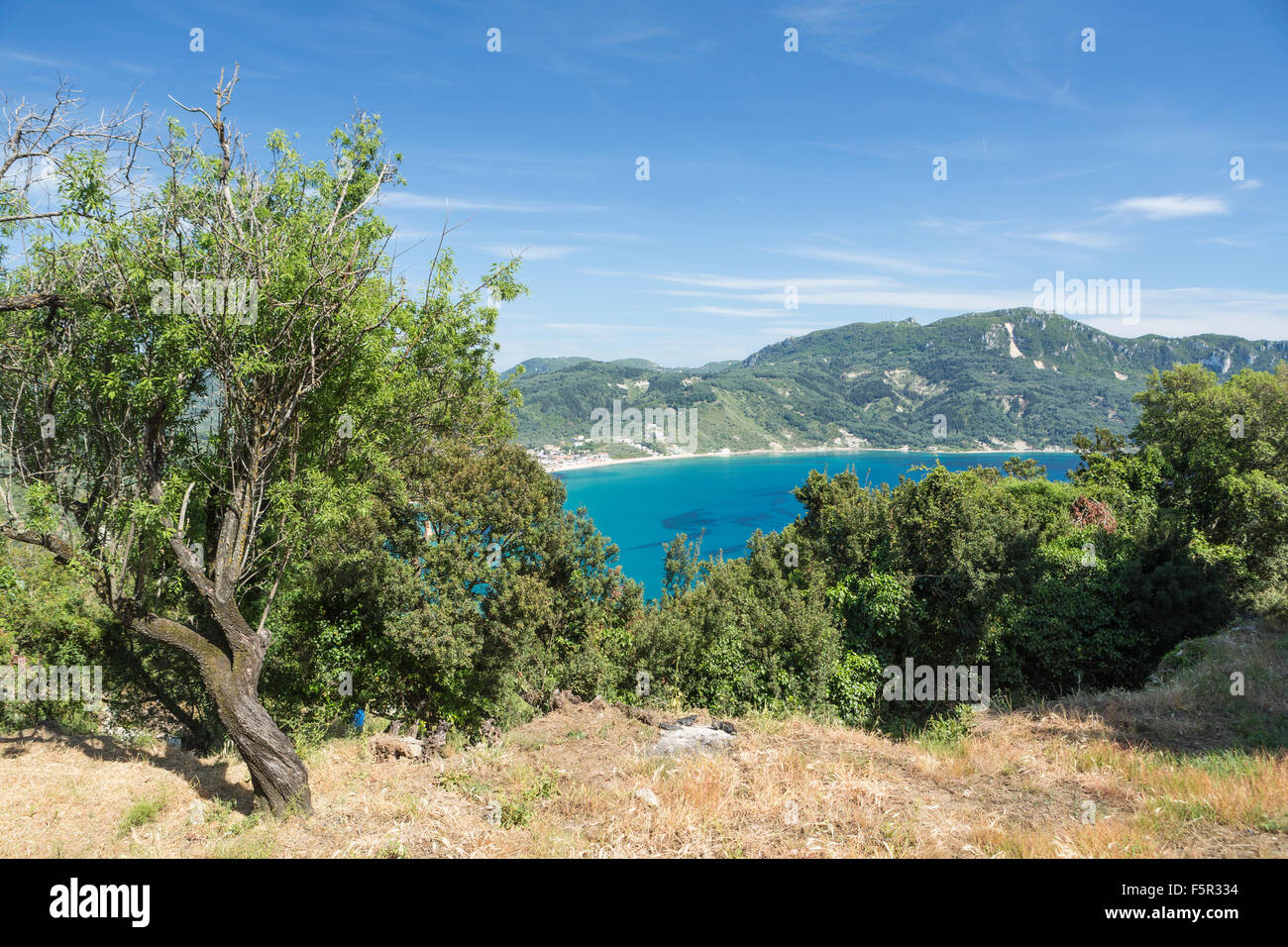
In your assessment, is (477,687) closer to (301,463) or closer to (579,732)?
(579,732)

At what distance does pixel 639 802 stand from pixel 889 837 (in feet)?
8.41

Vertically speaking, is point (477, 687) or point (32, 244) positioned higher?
point (32, 244)

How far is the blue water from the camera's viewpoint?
3826 inches

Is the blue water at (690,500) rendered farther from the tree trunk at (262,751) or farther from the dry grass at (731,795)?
the tree trunk at (262,751)

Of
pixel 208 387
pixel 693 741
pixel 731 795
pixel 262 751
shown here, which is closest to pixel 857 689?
pixel 693 741

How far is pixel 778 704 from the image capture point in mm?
13367

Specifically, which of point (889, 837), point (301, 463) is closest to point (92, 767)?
point (301, 463)

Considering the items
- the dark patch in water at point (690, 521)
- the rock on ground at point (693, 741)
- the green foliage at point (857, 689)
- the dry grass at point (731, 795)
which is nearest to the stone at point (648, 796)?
the dry grass at point (731, 795)

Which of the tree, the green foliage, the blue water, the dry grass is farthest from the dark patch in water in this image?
the tree

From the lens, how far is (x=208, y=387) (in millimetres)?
8320

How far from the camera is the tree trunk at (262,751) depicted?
7324 mm

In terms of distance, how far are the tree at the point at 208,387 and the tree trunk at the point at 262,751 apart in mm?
21

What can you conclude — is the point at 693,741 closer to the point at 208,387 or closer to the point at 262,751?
the point at 262,751

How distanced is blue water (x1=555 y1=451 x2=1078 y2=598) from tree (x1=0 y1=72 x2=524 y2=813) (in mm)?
61186
